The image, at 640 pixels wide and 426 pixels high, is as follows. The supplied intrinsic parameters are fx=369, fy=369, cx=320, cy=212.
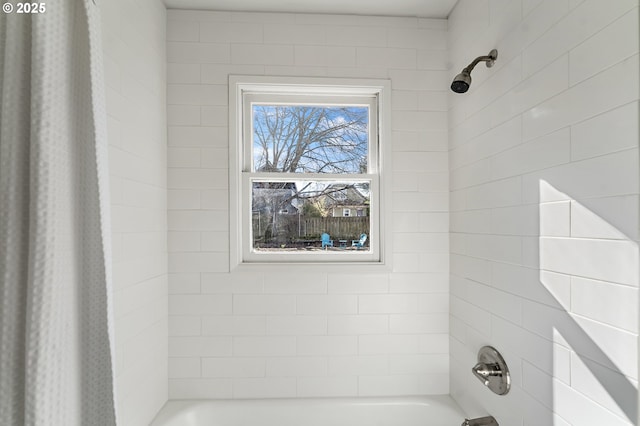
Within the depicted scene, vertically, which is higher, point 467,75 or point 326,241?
point 467,75

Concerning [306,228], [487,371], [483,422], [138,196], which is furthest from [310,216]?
[483,422]

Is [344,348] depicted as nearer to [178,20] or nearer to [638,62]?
[638,62]

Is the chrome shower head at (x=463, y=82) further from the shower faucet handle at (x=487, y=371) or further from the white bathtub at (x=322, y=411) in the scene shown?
the white bathtub at (x=322, y=411)

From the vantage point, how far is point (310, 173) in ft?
6.70

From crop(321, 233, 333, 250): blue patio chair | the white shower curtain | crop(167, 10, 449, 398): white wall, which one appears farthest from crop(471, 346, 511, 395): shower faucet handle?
the white shower curtain

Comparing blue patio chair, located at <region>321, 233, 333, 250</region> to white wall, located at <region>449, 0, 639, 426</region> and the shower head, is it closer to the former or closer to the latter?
white wall, located at <region>449, 0, 639, 426</region>

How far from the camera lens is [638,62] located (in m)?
0.85

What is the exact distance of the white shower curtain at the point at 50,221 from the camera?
0.76 metres

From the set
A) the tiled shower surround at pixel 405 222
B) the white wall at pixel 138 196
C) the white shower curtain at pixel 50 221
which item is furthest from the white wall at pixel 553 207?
the white wall at pixel 138 196

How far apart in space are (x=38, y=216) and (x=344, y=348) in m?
1.56

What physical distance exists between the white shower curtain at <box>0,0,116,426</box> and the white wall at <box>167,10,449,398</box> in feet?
3.29

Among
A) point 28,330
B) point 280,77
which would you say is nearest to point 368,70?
point 280,77

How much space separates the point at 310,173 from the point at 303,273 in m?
0.55

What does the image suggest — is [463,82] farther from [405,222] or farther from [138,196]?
[138,196]
